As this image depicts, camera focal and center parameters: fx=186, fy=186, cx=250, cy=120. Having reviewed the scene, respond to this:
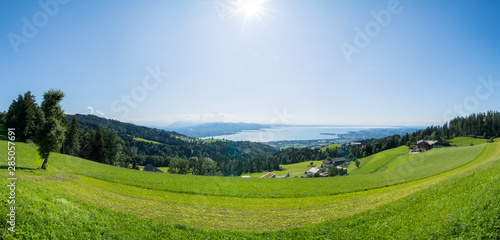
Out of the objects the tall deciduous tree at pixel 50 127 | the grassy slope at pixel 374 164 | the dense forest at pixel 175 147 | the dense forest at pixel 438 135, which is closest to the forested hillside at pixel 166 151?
the dense forest at pixel 175 147

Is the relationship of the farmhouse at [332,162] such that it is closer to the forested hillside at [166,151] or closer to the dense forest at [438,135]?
the dense forest at [438,135]

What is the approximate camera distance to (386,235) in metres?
7.72

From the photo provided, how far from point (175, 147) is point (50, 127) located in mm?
124923

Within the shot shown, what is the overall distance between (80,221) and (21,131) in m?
49.7

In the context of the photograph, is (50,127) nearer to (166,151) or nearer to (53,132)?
(53,132)

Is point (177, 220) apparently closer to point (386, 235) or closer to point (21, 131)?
point (386, 235)

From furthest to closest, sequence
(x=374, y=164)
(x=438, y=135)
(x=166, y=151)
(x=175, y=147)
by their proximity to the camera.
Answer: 1. (x=175, y=147)
2. (x=166, y=151)
3. (x=438, y=135)
4. (x=374, y=164)

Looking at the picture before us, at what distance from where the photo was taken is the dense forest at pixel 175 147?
39.0 metres

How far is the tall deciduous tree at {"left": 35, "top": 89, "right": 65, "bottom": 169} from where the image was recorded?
20.3 metres

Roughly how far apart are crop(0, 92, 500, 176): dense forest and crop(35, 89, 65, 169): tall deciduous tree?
1.18 ft

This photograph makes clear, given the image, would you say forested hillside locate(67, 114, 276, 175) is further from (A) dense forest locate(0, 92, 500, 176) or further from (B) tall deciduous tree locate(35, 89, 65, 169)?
(B) tall deciduous tree locate(35, 89, 65, 169)

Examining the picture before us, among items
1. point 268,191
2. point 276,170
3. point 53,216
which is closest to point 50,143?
point 53,216

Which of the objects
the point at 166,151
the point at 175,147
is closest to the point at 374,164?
the point at 166,151

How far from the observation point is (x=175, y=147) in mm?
139250
